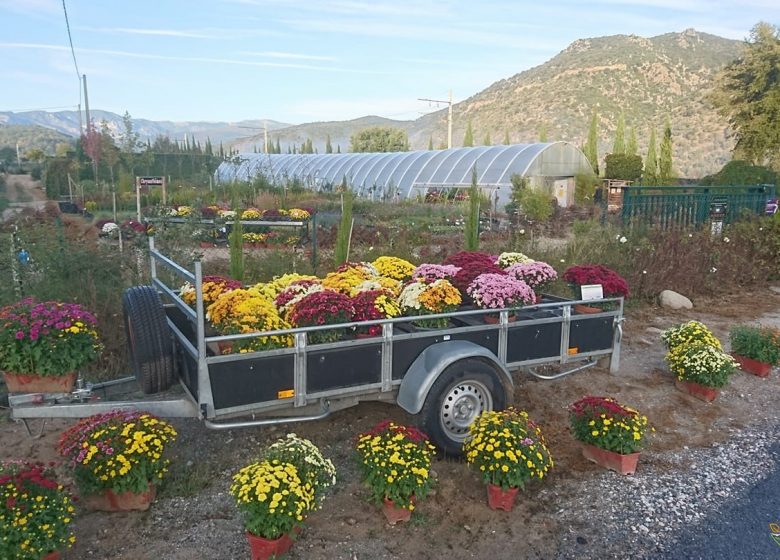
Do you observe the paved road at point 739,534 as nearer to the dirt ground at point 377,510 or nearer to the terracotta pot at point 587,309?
the dirt ground at point 377,510

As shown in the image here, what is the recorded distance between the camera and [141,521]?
3.68 metres

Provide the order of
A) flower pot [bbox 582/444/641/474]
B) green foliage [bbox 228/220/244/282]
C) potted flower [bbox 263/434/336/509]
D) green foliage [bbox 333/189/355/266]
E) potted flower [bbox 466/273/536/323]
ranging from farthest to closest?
green foliage [bbox 333/189/355/266], green foliage [bbox 228/220/244/282], potted flower [bbox 466/273/536/323], flower pot [bbox 582/444/641/474], potted flower [bbox 263/434/336/509]

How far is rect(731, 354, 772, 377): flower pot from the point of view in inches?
273

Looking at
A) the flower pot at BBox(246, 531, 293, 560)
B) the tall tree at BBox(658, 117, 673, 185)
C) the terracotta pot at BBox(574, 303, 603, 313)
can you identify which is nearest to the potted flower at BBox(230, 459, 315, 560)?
the flower pot at BBox(246, 531, 293, 560)

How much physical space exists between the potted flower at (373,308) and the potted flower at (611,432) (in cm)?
164

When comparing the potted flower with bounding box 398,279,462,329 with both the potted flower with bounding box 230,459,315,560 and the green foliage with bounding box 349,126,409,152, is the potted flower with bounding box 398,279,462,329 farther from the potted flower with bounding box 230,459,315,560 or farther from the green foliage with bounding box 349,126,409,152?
the green foliage with bounding box 349,126,409,152

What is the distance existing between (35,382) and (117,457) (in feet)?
2.54

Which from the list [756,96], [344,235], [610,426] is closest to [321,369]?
[610,426]

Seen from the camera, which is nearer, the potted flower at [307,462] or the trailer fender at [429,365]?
the potted flower at [307,462]

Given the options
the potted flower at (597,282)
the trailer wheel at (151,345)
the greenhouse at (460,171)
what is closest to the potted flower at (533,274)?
the potted flower at (597,282)

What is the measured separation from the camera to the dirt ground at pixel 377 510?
11.5 feet

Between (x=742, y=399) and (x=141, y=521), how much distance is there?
580 cm

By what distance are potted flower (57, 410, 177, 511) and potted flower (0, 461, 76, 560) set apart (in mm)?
323

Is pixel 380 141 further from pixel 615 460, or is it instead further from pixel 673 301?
pixel 615 460
